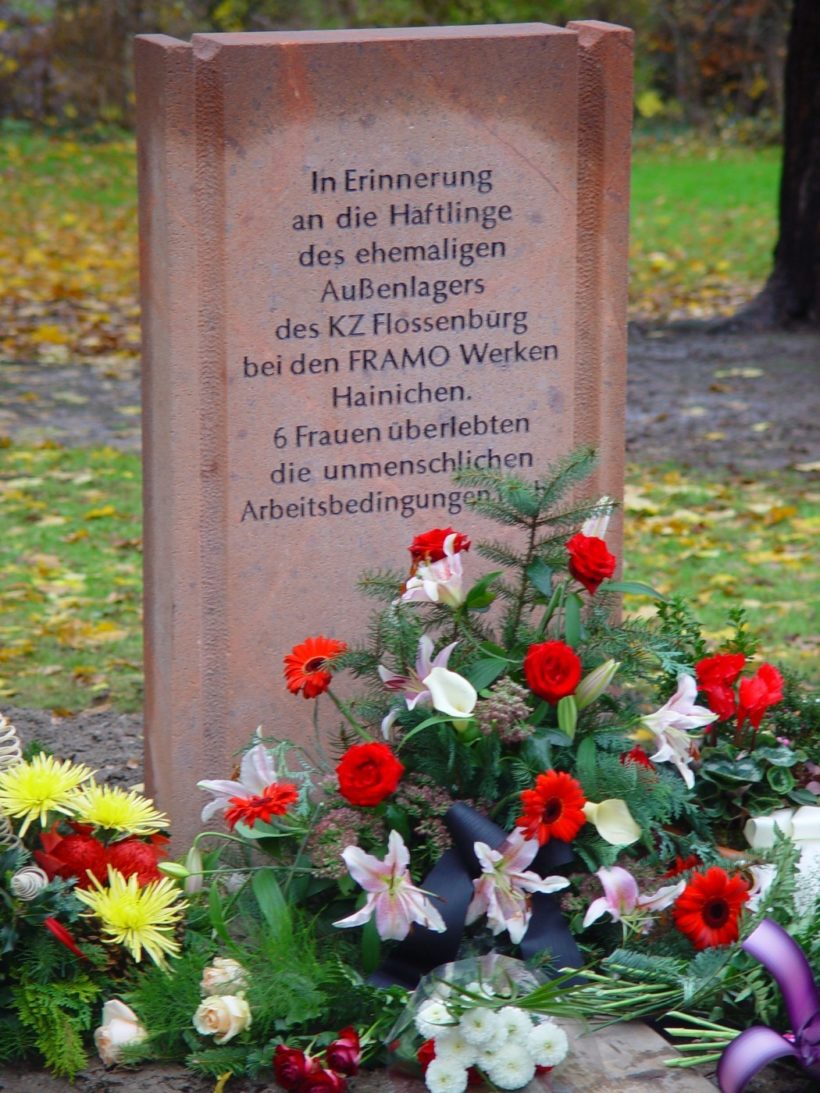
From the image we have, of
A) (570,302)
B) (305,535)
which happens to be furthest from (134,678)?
(570,302)

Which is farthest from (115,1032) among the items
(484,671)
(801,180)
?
(801,180)

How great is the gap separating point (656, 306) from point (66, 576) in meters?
6.93

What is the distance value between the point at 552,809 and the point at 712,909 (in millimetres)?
353

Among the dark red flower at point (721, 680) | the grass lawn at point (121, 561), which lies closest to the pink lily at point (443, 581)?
the dark red flower at point (721, 680)

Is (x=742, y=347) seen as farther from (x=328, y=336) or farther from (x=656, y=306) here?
(x=328, y=336)

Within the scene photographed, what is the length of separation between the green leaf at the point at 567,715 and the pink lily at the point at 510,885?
26 cm

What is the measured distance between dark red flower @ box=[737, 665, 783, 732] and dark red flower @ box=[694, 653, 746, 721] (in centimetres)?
4

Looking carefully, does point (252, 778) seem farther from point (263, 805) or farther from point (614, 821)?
point (614, 821)

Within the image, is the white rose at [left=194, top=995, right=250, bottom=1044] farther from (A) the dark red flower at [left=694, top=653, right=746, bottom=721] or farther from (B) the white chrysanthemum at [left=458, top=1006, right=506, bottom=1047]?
(A) the dark red flower at [left=694, top=653, right=746, bottom=721]

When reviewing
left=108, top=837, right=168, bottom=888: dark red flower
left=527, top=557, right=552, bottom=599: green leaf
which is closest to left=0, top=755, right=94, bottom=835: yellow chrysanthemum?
left=108, top=837, right=168, bottom=888: dark red flower

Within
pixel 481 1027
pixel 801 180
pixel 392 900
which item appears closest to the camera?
pixel 481 1027

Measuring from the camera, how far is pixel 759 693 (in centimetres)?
339

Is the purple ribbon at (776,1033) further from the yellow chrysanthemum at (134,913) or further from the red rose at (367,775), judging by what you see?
the yellow chrysanthemum at (134,913)

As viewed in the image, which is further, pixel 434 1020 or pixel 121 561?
pixel 121 561
